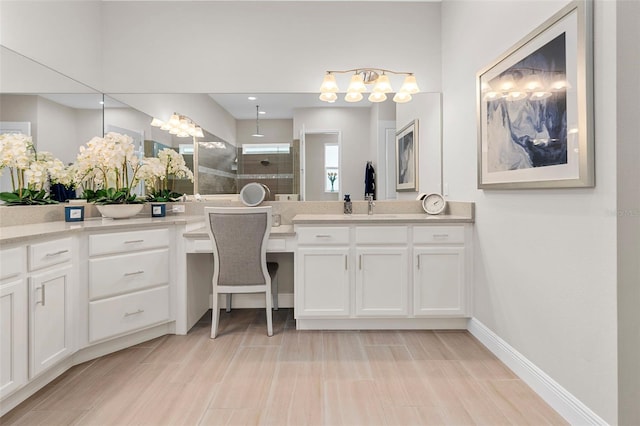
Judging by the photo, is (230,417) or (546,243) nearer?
(230,417)

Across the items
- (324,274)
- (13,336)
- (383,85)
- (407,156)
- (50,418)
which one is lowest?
(50,418)

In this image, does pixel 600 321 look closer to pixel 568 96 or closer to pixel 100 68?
pixel 568 96

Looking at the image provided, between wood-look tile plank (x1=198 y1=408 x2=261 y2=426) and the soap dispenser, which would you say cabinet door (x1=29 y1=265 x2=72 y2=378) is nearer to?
wood-look tile plank (x1=198 y1=408 x2=261 y2=426)

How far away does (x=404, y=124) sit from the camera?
3205 millimetres

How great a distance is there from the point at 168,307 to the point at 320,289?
1.11m

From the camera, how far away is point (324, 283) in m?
2.69

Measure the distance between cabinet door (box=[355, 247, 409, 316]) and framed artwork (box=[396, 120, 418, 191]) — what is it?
78 cm

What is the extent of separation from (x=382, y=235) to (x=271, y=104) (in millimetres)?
1532

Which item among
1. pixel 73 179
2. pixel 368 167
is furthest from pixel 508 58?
pixel 73 179

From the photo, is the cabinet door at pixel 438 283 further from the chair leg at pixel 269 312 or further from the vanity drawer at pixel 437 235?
the chair leg at pixel 269 312

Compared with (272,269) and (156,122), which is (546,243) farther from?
(156,122)

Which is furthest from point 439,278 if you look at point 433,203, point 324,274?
point 324,274

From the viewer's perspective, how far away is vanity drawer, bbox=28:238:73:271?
1.80m

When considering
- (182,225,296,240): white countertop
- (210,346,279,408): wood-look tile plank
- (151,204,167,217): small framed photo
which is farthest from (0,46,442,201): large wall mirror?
(210,346,279,408): wood-look tile plank
